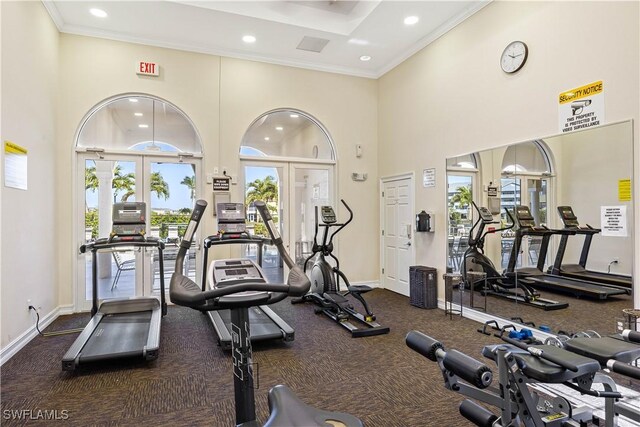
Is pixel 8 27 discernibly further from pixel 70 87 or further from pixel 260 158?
pixel 260 158

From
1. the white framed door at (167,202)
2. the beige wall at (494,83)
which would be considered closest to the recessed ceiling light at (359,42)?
the beige wall at (494,83)

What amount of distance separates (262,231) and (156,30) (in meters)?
3.49

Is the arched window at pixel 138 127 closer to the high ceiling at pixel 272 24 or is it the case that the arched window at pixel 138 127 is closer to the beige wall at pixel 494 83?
the high ceiling at pixel 272 24

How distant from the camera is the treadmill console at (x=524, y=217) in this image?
423 cm

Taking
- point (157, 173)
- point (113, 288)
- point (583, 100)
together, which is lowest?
point (113, 288)

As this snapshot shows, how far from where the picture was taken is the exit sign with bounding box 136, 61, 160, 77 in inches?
216

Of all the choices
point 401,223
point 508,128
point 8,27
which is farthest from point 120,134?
point 508,128

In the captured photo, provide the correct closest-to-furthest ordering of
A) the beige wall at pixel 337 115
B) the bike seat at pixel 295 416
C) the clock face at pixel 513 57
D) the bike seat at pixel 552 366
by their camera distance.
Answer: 1. the bike seat at pixel 295 416
2. the bike seat at pixel 552 366
3. the clock face at pixel 513 57
4. the beige wall at pixel 337 115

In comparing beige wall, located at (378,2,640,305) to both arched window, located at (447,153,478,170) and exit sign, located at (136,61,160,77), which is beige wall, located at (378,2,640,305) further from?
exit sign, located at (136,61,160,77)

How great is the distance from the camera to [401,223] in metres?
6.35

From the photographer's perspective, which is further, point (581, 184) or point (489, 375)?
point (581, 184)

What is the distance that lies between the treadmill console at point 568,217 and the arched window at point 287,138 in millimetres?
3824

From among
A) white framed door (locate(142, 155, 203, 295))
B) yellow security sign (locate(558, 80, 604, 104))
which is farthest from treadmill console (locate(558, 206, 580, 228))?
white framed door (locate(142, 155, 203, 295))

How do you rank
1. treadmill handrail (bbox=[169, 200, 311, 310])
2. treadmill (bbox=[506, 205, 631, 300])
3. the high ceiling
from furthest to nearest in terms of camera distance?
1. the high ceiling
2. treadmill (bbox=[506, 205, 631, 300])
3. treadmill handrail (bbox=[169, 200, 311, 310])
